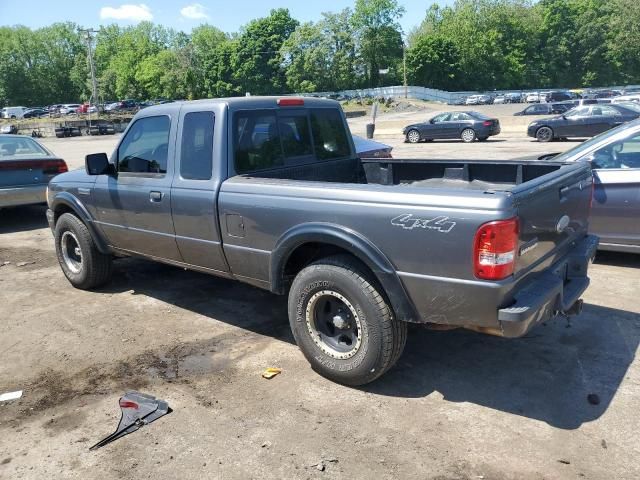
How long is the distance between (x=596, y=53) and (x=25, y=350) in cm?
10596

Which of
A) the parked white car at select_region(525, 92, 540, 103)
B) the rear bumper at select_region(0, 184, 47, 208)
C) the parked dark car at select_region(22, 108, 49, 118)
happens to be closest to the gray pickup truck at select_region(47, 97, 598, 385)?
the rear bumper at select_region(0, 184, 47, 208)

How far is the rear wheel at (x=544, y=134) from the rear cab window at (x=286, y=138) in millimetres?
19338

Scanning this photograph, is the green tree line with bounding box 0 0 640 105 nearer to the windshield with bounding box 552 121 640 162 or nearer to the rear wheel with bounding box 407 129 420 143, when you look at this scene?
the rear wheel with bounding box 407 129 420 143

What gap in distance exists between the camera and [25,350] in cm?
461

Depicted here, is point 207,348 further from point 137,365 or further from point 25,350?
point 25,350

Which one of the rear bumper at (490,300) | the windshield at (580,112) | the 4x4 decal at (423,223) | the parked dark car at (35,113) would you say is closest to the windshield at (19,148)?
the 4x4 decal at (423,223)

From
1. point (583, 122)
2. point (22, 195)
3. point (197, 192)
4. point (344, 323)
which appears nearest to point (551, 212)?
point (344, 323)

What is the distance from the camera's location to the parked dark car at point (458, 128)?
24422 millimetres

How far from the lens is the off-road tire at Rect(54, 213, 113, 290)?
225 inches

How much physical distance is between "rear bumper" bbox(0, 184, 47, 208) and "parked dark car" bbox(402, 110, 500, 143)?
1948 centimetres

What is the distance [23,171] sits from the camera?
30.8 feet

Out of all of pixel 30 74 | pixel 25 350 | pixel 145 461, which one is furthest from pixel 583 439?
pixel 30 74

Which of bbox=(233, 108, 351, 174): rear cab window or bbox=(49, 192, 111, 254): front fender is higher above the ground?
bbox=(233, 108, 351, 174): rear cab window

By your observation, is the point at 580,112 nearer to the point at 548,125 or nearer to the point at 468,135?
the point at 548,125
